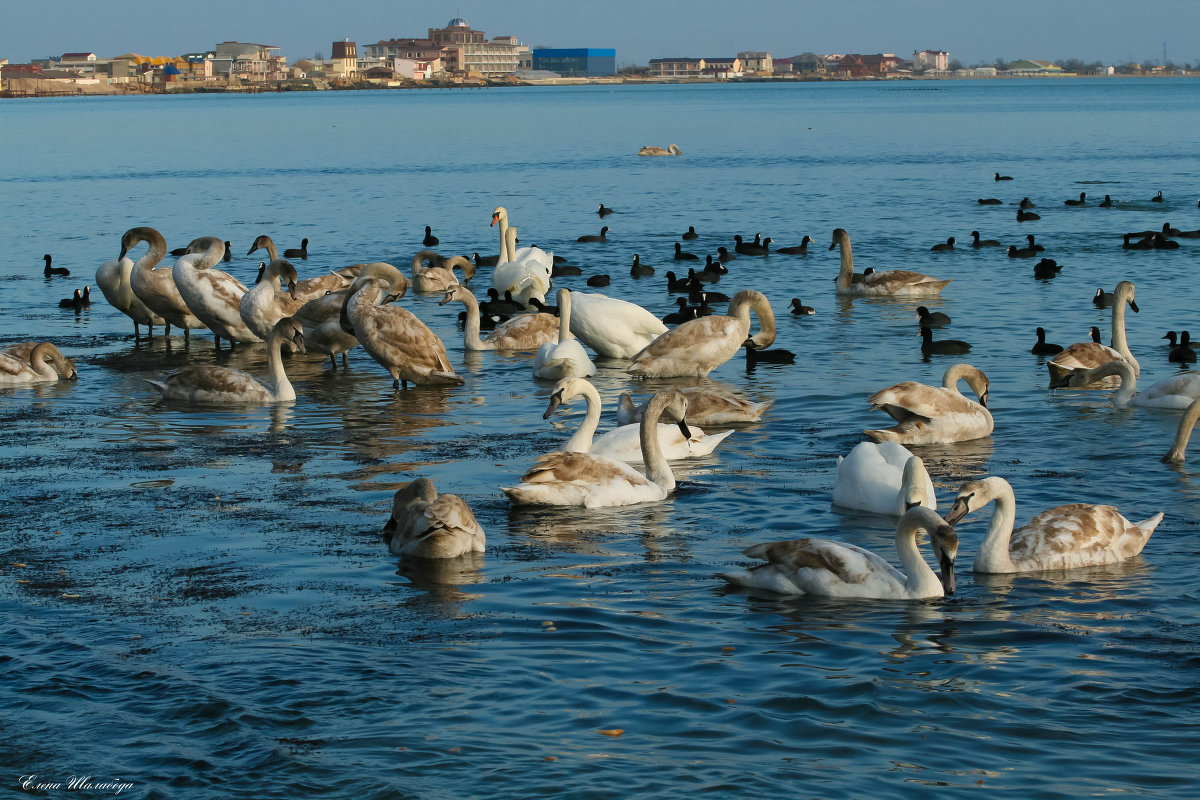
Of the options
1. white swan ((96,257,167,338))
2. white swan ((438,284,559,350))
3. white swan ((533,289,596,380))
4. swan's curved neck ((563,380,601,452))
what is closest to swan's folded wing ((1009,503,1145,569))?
swan's curved neck ((563,380,601,452))

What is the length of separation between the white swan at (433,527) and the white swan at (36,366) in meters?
9.11

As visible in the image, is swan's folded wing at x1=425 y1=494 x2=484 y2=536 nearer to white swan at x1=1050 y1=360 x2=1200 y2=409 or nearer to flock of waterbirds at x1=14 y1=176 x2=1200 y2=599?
flock of waterbirds at x1=14 y1=176 x2=1200 y2=599

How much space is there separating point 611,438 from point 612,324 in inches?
244

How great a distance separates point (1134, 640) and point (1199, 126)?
312ft

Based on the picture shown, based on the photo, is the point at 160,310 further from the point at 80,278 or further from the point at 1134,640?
the point at 1134,640

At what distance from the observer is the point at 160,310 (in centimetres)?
2159

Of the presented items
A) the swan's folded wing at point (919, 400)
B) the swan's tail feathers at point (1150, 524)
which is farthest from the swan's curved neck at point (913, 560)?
the swan's folded wing at point (919, 400)

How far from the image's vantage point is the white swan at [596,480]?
11305 mm

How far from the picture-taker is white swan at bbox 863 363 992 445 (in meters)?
13.5

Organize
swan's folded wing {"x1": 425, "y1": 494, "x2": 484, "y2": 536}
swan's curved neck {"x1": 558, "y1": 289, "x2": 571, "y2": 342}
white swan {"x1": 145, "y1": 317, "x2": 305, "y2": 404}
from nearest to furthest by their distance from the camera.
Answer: swan's folded wing {"x1": 425, "y1": 494, "x2": 484, "y2": 536}
white swan {"x1": 145, "y1": 317, "x2": 305, "y2": 404}
swan's curved neck {"x1": 558, "y1": 289, "x2": 571, "y2": 342}

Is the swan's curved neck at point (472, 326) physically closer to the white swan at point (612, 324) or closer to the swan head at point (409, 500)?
the white swan at point (612, 324)

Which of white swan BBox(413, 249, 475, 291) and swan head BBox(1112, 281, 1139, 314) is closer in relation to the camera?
swan head BBox(1112, 281, 1139, 314)

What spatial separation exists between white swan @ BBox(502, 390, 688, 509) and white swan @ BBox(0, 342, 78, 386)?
8.68m

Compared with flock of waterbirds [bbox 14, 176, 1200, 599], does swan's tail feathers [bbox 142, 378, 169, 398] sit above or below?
below
